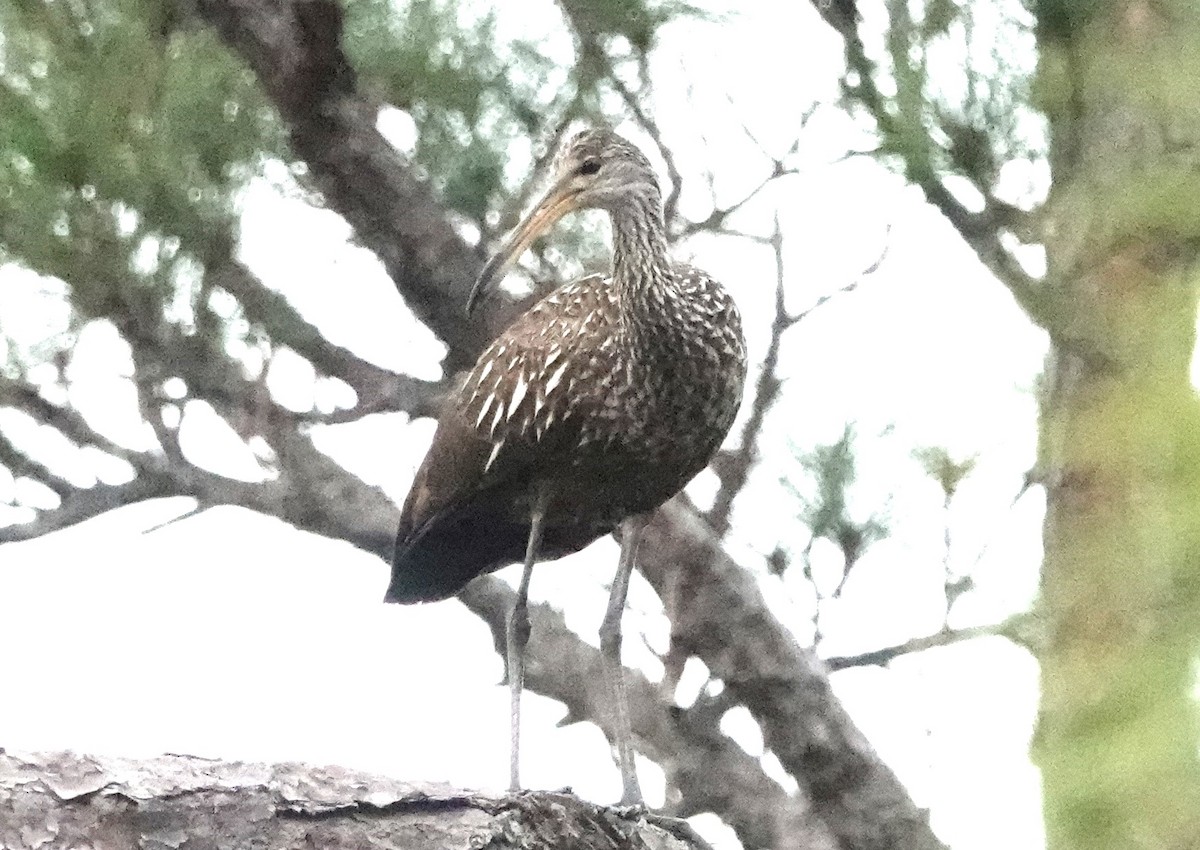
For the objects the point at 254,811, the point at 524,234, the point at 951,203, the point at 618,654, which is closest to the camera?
the point at 951,203

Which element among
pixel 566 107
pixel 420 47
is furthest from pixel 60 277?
pixel 566 107

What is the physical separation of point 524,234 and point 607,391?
0.24 metres

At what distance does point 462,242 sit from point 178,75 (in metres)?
0.52

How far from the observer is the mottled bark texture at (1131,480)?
1.38 feet

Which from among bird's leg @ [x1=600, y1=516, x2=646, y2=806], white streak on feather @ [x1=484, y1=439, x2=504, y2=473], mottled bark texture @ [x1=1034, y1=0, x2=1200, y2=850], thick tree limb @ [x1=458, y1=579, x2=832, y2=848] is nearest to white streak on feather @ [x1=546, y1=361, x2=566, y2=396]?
white streak on feather @ [x1=484, y1=439, x2=504, y2=473]

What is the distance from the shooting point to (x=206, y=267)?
1.93 m

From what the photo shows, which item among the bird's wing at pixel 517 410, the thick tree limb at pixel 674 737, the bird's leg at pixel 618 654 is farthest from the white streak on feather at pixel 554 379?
the thick tree limb at pixel 674 737

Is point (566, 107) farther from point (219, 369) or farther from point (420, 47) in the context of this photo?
point (219, 369)

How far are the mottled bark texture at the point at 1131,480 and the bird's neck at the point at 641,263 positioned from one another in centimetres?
149

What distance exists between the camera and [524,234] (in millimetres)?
2000

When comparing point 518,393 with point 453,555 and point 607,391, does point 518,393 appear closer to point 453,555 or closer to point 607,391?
point 607,391

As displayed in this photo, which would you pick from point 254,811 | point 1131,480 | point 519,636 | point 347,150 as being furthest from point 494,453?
point 1131,480

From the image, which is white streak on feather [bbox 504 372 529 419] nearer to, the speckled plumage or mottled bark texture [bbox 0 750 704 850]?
the speckled plumage

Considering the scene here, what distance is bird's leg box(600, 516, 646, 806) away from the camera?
85.0 inches
